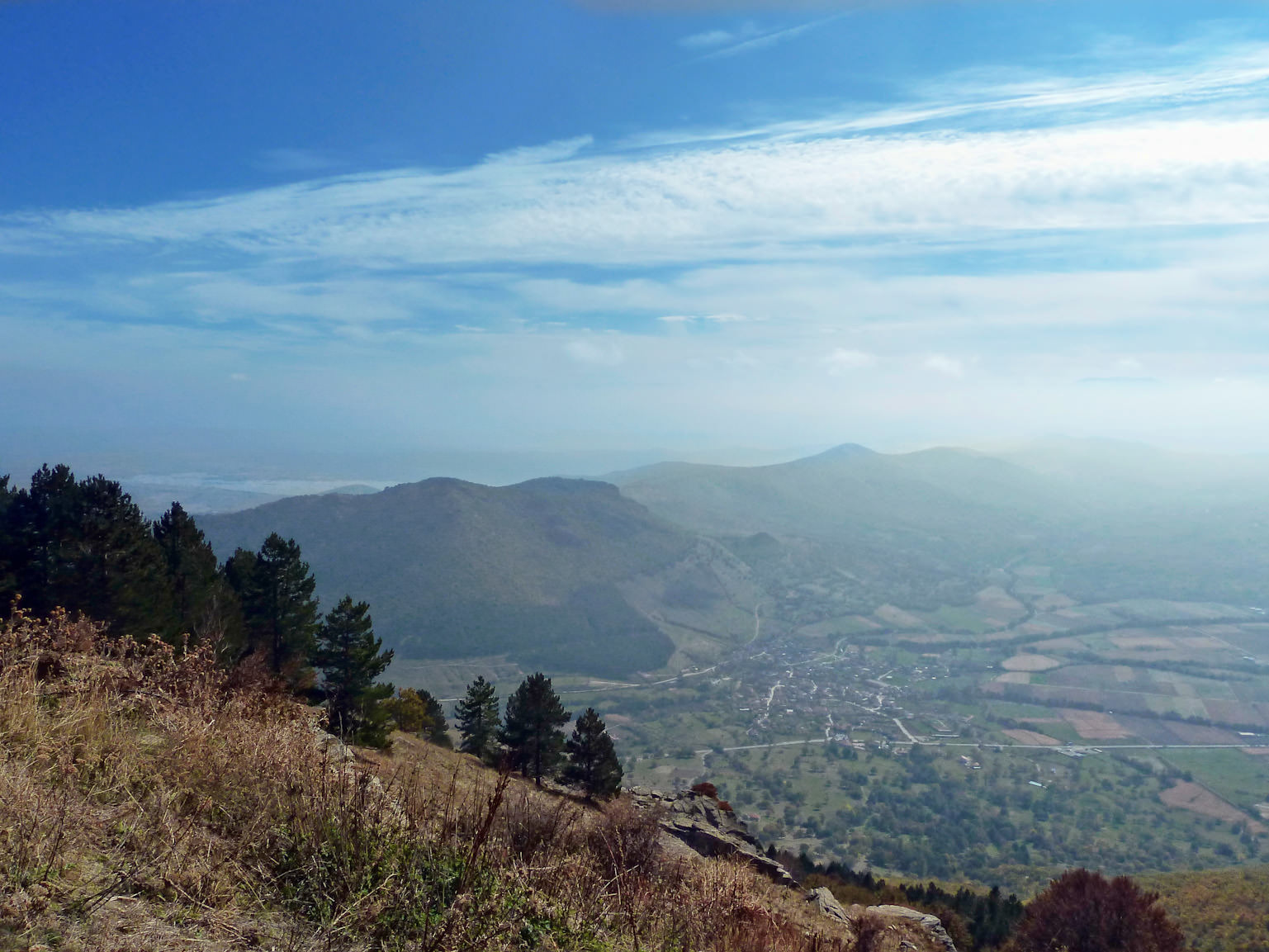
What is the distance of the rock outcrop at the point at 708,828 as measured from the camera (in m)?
14.8

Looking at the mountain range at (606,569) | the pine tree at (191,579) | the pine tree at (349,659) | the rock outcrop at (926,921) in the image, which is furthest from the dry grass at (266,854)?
the mountain range at (606,569)

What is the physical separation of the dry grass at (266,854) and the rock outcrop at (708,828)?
8.60 metres

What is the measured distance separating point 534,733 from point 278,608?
819 cm

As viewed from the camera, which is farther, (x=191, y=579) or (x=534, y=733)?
(x=534, y=733)

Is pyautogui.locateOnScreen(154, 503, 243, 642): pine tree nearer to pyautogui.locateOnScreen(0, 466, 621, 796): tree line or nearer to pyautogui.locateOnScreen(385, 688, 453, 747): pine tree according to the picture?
pyautogui.locateOnScreen(0, 466, 621, 796): tree line

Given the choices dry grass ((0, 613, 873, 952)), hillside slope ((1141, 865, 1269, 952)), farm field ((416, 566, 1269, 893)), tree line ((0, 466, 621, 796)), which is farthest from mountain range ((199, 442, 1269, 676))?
dry grass ((0, 613, 873, 952))

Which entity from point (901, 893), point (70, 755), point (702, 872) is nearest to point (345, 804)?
point (70, 755)

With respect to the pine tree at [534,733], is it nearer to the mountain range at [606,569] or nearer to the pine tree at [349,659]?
the pine tree at [349,659]

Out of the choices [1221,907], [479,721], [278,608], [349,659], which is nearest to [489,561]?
[479,721]

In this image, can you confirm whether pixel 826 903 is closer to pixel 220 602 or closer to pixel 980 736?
pixel 220 602

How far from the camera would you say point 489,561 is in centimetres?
13650

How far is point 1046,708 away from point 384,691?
9741 centimetres

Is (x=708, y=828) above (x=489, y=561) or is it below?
below

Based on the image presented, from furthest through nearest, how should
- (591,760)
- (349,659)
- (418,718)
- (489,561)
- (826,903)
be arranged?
(489,561), (418,718), (591,760), (349,659), (826,903)
